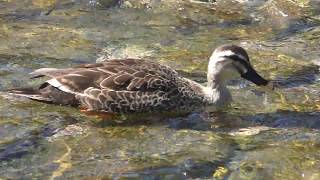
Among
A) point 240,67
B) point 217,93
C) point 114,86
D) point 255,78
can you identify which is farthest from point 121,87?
point 255,78

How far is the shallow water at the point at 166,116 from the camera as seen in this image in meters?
7.75

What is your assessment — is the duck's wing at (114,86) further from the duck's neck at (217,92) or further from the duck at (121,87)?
the duck's neck at (217,92)

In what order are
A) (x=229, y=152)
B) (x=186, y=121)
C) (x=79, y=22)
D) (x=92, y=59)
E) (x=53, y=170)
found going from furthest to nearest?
1. (x=79, y=22)
2. (x=92, y=59)
3. (x=186, y=121)
4. (x=229, y=152)
5. (x=53, y=170)

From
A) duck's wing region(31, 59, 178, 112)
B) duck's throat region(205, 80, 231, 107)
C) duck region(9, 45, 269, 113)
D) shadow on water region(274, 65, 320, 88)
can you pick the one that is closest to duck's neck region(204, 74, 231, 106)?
duck's throat region(205, 80, 231, 107)

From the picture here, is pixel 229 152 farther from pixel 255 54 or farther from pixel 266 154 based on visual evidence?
pixel 255 54

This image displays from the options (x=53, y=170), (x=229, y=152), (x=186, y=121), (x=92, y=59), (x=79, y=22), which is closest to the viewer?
(x=53, y=170)

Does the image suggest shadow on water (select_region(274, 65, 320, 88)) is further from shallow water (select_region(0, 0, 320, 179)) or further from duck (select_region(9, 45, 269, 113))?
duck (select_region(9, 45, 269, 113))

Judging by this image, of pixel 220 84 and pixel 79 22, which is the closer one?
pixel 220 84

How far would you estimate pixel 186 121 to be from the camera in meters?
9.07

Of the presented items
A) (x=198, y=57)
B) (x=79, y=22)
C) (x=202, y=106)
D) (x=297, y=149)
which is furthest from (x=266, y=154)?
(x=79, y=22)

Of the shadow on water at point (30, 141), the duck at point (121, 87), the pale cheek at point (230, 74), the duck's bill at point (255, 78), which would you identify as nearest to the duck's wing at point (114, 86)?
the duck at point (121, 87)

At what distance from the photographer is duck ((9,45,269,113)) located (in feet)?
29.5

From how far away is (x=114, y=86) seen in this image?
9.00 m

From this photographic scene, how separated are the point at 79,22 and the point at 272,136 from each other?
514 cm
